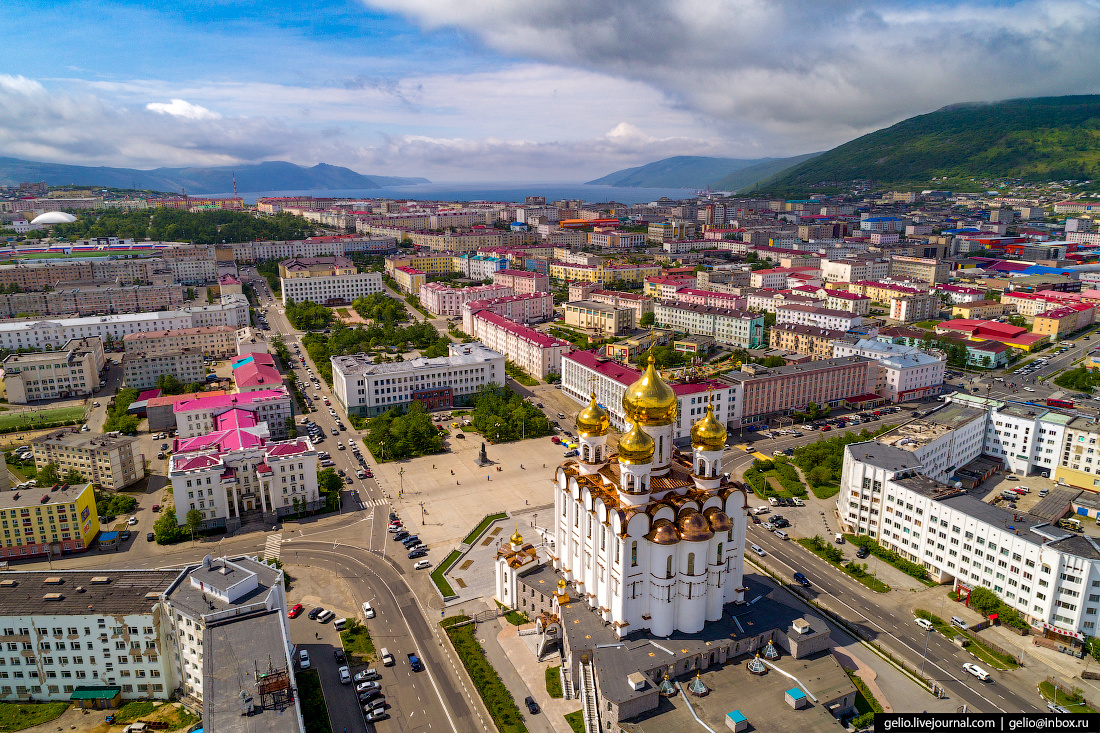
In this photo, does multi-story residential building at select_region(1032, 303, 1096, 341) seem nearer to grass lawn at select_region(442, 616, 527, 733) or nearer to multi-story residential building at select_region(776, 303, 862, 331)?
multi-story residential building at select_region(776, 303, 862, 331)

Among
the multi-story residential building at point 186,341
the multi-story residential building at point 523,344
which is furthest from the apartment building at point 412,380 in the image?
the multi-story residential building at point 186,341

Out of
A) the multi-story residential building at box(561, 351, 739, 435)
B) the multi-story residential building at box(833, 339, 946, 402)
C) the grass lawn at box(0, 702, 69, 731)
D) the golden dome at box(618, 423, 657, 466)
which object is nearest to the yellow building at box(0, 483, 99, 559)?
the grass lawn at box(0, 702, 69, 731)

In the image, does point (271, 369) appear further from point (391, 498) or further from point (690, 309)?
point (690, 309)

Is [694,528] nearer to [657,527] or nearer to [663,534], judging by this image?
[663,534]

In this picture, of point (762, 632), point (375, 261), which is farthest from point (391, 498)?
point (375, 261)

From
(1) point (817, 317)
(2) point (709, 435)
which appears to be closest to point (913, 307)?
(1) point (817, 317)

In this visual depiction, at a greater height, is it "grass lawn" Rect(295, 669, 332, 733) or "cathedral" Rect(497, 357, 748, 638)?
"cathedral" Rect(497, 357, 748, 638)
